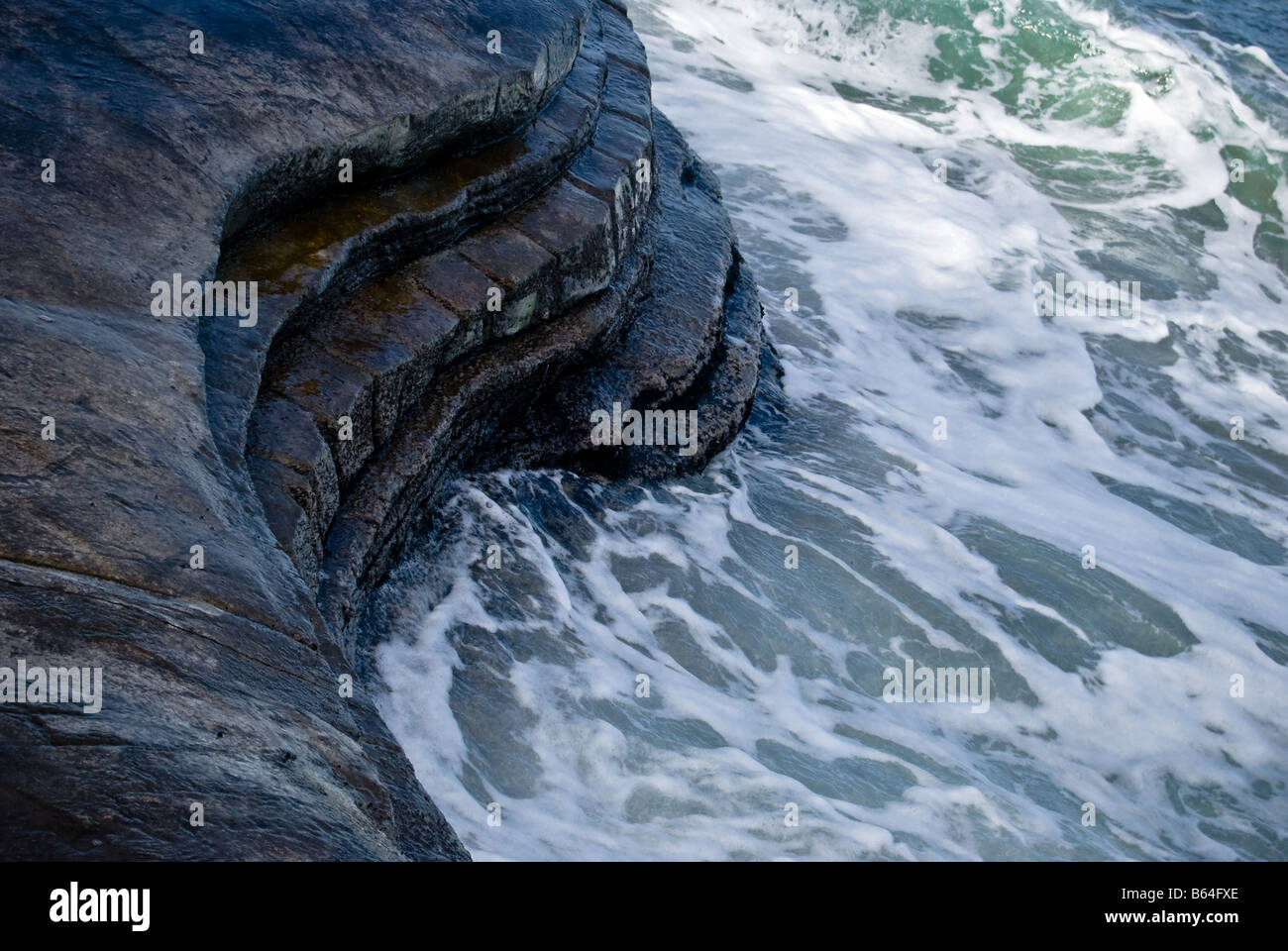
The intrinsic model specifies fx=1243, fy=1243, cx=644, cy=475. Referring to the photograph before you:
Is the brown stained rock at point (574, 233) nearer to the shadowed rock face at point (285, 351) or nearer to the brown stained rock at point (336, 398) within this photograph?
the shadowed rock face at point (285, 351)

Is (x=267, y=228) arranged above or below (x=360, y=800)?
above

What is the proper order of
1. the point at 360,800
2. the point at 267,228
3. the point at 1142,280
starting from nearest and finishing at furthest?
the point at 360,800, the point at 267,228, the point at 1142,280

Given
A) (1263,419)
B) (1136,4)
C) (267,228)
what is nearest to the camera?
(267,228)

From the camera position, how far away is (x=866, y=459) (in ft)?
24.4

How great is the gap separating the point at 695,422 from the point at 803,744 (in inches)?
79.5

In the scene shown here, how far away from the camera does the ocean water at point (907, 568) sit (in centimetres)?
475

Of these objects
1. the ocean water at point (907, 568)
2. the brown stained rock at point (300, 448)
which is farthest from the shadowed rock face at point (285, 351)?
the ocean water at point (907, 568)

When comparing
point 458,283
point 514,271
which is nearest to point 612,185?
point 514,271

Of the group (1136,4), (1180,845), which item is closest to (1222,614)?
(1180,845)

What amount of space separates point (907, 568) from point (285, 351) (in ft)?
11.4

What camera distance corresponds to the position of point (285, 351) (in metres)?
4.68

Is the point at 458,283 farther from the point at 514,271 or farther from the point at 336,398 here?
the point at 336,398

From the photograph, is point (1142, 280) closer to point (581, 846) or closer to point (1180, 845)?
point (1180, 845)

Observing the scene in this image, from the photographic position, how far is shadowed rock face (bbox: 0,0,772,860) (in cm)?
254
